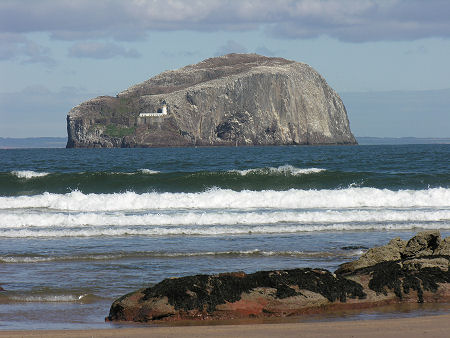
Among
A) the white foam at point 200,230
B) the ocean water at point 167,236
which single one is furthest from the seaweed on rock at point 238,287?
the white foam at point 200,230

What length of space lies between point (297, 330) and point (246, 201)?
17.8 metres

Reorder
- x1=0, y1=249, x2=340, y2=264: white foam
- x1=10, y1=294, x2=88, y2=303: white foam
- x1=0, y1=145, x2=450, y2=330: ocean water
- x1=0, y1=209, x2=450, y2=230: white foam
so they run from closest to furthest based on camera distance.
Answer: x1=10, y1=294, x2=88, y2=303: white foam
x1=0, y1=145, x2=450, y2=330: ocean water
x1=0, y1=249, x2=340, y2=264: white foam
x1=0, y1=209, x2=450, y2=230: white foam

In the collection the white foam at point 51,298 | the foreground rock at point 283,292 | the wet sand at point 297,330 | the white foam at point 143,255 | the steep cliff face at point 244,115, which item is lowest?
the white foam at point 143,255

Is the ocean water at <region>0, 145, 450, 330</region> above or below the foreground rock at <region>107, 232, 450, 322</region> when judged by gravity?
below

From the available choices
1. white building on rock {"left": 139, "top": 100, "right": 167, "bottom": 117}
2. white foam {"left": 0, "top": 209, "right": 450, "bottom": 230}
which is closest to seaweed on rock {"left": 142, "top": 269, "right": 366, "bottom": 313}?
white foam {"left": 0, "top": 209, "right": 450, "bottom": 230}

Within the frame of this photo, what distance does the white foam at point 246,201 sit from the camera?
77.4 ft

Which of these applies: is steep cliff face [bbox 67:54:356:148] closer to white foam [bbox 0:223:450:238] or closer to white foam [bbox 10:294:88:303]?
white foam [bbox 0:223:450:238]

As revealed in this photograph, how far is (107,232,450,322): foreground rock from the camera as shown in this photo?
6.95m

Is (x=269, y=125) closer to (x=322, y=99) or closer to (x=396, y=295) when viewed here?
(x=322, y=99)

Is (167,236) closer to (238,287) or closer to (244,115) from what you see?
(238,287)

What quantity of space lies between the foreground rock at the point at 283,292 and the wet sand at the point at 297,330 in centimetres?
49

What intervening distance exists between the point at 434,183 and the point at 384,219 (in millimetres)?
14245

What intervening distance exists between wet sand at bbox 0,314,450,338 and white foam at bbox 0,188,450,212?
54.9ft

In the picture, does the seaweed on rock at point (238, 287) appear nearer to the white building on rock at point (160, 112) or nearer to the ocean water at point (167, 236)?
the ocean water at point (167, 236)
